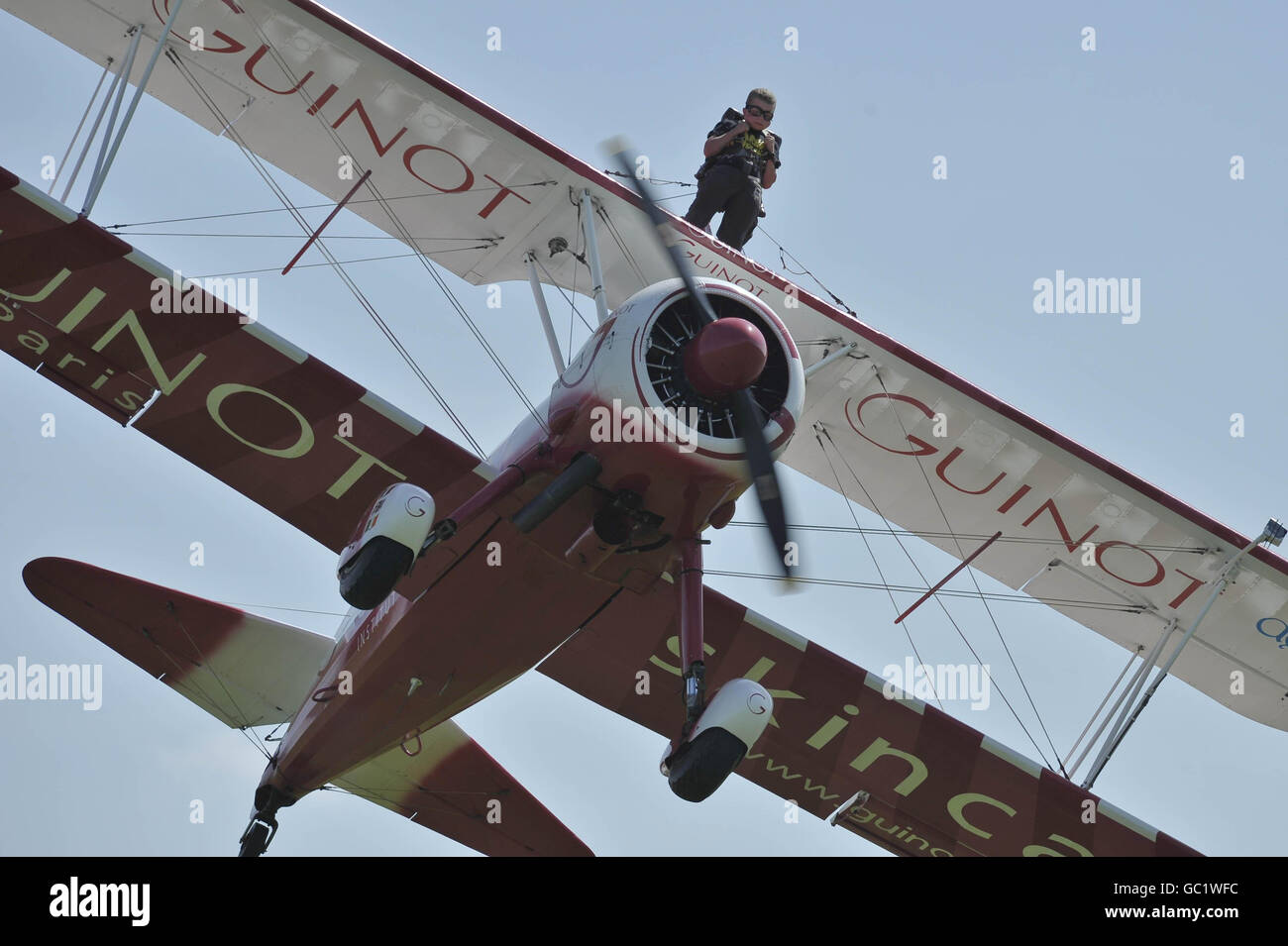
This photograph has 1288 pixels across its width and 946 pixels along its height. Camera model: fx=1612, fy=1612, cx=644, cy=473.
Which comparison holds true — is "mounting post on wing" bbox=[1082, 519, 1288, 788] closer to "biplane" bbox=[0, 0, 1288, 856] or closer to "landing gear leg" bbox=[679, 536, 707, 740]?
"biplane" bbox=[0, 0, 1288, 856]

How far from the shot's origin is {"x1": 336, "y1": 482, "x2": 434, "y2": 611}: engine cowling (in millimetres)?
8391

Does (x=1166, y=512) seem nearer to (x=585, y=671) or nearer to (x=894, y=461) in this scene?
(x=894, y=461)

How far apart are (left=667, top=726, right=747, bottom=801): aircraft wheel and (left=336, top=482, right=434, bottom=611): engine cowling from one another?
181cm

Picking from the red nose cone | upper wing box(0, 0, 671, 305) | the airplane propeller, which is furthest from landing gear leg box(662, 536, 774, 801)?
upper wing box(0, 0, 671, 305)

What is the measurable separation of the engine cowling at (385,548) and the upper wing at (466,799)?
367 centimetres

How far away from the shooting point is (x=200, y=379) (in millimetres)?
10172

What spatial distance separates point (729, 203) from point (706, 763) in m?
4.98

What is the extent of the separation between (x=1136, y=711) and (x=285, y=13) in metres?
8.15

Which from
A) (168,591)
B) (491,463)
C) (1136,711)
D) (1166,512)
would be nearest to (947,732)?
(1136,711)

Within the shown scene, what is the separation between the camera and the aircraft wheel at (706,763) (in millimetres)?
8547

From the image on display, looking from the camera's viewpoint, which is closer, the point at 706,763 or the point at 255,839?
the point at 706,763
